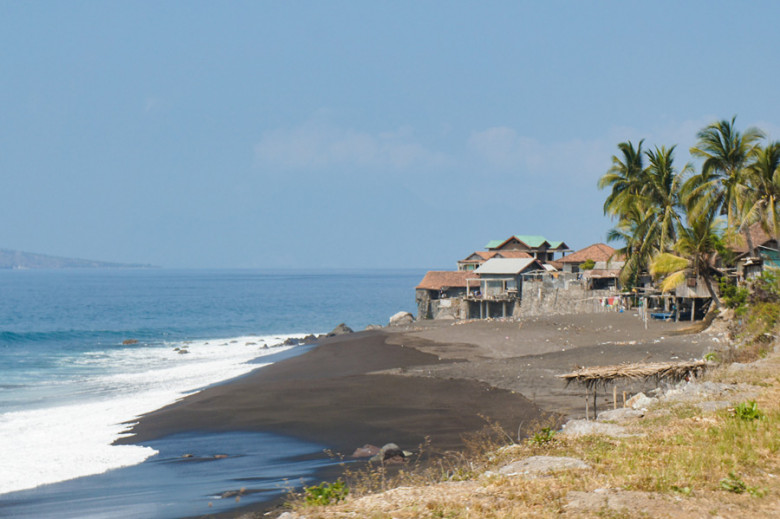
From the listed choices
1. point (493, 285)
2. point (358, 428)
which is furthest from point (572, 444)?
point (493, 285)

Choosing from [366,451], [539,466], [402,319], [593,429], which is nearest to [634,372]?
[593,429]

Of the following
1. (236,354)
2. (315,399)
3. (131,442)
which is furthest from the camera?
(236,354)

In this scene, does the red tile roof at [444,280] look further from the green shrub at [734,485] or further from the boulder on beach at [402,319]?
the green shrub at [734,485]

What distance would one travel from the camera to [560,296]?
179 feet

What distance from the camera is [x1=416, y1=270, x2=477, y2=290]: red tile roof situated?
65.0m

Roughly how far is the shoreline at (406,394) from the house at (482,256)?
3149 cm

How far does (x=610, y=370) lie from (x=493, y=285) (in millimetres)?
45912

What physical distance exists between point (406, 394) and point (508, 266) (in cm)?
3961

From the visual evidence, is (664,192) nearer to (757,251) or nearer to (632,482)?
(757,251)

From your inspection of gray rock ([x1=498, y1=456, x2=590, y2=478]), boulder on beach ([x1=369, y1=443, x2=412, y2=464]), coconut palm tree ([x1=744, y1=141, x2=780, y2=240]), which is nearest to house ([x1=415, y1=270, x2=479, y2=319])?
coconut palm tree ([x1=744, y1=141, x2=780, y2=240])

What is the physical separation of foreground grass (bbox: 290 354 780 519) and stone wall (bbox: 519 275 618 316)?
42.4 meters

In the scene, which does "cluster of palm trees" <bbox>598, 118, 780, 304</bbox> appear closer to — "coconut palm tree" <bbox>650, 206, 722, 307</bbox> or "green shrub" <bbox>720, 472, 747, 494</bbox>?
"coconut palm tree" <bbox>650, 206, 722, 307</bbox>

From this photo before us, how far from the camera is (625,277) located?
1913 inches

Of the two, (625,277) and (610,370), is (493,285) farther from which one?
(610,370)
